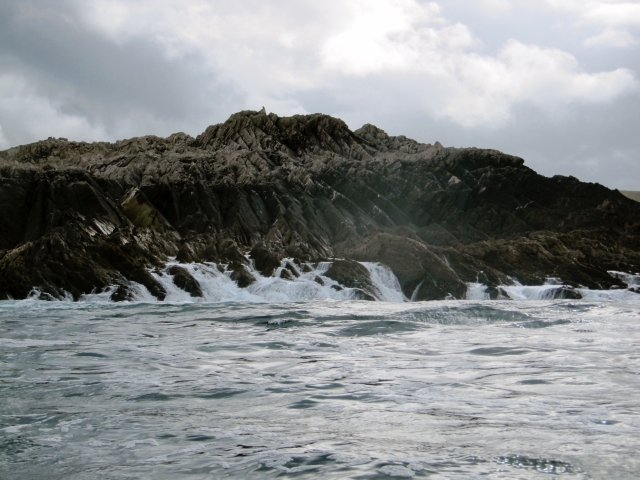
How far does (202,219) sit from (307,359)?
51091 millimetres

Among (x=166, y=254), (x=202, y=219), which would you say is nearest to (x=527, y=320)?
(x=166, y=254)

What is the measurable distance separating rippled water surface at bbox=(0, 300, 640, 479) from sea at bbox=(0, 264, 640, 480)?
0.03m

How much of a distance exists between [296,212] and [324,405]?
59162mm

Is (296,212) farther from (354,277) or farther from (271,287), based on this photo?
(271,287)

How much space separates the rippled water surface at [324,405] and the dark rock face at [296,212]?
28.0m

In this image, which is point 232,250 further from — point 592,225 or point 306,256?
point 592,225

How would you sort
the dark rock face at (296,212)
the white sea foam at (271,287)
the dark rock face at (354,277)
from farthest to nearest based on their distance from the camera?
the dark rock face at (296,212)
the dark rock face at (354,277)
the white sea foam at (271,287)

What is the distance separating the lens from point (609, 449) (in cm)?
602

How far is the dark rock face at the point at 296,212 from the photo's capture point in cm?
4594

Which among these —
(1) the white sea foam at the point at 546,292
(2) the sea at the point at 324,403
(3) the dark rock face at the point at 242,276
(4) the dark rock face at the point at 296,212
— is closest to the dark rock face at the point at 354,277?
(4) the dark rock face at the point at 296,212

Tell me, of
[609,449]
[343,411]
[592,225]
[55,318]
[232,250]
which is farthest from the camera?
[592,225]

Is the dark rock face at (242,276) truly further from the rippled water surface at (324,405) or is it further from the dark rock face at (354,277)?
the rippled water surface at (324,405)

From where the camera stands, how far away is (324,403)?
336 inches

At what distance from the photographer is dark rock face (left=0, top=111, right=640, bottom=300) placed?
45.9 m
